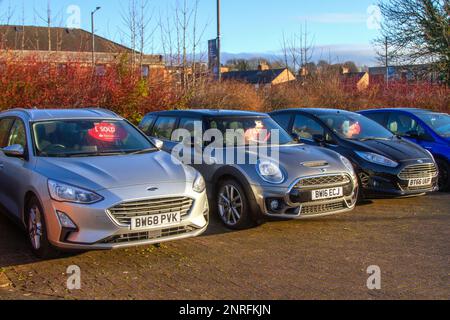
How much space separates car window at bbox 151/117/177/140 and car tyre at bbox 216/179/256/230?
1.63 m

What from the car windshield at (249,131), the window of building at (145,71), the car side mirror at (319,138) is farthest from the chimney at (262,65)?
the car windshield at (249,131)

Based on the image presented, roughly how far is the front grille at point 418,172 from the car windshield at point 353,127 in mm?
952

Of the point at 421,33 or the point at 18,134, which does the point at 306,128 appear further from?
the point at 421,33

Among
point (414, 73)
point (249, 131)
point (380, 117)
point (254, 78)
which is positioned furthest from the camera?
point (254, 78)

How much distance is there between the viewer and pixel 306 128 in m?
9.14

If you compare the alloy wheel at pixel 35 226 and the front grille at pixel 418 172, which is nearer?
the alloy wheel at pixel 35 226

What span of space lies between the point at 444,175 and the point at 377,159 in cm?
221

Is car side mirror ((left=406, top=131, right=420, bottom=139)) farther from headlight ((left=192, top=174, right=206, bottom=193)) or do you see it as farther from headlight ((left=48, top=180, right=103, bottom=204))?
headlight ((left=48, top=180, right=103, bottom=204))

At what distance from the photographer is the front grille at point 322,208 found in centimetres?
640

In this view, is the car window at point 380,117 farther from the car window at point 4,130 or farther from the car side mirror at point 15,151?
the car side mirror at point 15,151

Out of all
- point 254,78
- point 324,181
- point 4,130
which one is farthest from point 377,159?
point 254,78

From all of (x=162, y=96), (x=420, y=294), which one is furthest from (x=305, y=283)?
(x=162, y=96)

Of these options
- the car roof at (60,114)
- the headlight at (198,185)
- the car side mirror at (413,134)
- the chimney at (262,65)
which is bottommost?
the headlight at (198,185)
